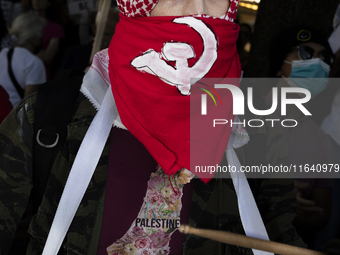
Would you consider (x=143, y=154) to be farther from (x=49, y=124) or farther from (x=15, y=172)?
(x=15, y=172)

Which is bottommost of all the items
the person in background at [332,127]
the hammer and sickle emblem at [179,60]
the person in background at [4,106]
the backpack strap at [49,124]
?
the person in background at [332,127]

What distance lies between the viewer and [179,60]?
1.53 metres

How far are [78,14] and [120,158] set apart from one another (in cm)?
438

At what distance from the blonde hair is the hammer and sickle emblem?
2.89m

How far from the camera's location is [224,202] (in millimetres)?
1595

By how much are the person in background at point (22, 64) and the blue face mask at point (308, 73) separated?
8.10ft

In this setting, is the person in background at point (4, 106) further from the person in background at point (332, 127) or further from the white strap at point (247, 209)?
the person in background at point (332, 127)

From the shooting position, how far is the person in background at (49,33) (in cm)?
506

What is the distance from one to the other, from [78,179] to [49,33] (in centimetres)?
443

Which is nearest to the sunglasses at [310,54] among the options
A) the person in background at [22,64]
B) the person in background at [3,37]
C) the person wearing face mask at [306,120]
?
the person wearing face mask at [306,120]

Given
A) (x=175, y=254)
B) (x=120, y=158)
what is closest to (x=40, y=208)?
(x=120, y=158)

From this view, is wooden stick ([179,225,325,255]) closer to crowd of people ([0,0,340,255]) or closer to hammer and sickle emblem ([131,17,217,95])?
crowd of people ([0,0,340,255])

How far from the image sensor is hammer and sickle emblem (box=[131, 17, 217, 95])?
4.99 ft

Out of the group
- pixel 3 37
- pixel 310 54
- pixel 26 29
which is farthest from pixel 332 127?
pixel 3 37
